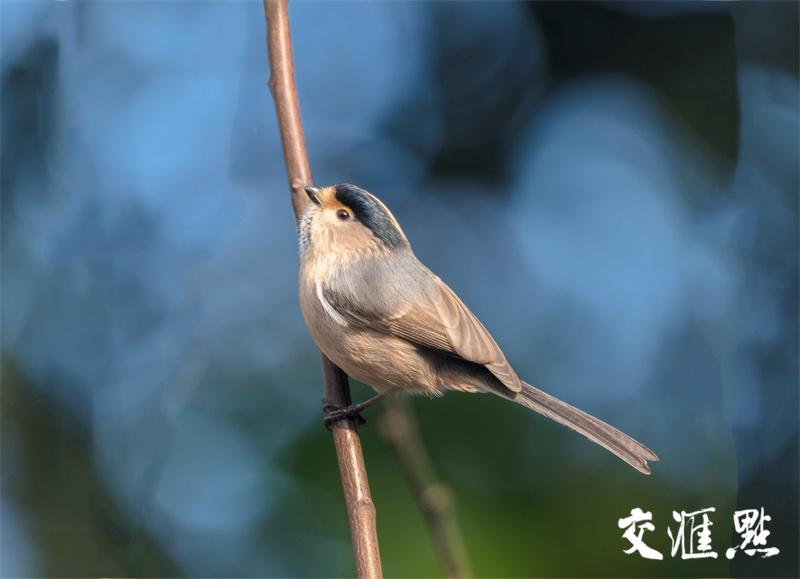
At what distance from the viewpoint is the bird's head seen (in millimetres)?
2102

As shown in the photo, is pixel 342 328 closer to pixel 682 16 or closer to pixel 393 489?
pixel 393 489

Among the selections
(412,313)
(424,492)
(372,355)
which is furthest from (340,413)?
(424,492)

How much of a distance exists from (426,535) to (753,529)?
1076 mm

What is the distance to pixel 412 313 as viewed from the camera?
2023 mm

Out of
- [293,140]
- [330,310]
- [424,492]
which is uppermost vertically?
[293,140]

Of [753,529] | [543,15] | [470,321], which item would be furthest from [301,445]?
[543,15]

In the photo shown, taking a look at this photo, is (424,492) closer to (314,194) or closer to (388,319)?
A: (388,319)

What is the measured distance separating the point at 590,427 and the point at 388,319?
1.86ft

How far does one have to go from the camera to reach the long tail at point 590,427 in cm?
186

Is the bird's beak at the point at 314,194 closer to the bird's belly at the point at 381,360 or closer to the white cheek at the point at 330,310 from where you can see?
the white cheek at the point at 330,310

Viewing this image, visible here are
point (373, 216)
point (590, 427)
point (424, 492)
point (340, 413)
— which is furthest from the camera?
point (373, 216)

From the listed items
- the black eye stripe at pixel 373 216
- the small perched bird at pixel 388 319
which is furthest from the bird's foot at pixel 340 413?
the black eye stripe at pixel 373 216

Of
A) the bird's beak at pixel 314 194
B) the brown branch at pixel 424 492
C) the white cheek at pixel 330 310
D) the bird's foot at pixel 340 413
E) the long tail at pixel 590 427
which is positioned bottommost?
the brown branch at pixel 424 492

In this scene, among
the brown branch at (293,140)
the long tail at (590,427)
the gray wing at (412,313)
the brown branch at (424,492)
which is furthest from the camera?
the gray wing at (412,313)
